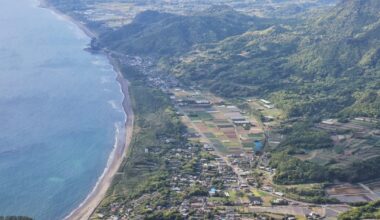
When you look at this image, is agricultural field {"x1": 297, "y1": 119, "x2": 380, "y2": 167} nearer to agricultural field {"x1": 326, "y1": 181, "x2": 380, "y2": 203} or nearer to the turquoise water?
agricultural field {"x1": 326, "y1": 181, "x2": 380, "y2": 203}

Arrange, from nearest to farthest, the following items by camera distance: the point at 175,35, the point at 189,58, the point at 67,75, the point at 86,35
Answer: the point at 67,75 → the point at 189,58 → the point at 175,35 → the point at 86,35

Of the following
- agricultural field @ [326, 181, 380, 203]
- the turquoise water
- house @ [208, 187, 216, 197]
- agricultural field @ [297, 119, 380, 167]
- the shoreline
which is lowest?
the turquoise water

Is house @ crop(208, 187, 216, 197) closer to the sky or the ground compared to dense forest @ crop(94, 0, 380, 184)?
closer to the ground

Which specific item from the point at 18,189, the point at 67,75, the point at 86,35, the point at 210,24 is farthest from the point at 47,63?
the point at 18,189

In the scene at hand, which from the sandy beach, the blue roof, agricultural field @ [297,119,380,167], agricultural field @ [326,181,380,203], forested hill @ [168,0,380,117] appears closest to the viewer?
the sandy beach

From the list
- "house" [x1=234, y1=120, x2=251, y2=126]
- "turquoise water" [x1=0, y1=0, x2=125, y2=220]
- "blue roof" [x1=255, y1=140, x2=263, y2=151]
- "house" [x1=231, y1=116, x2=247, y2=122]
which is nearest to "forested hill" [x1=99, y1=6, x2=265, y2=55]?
"turquoise water" [x1=0, y1=0, x2=125, y2=220]

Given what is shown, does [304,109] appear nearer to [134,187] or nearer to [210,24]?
[134,187]
